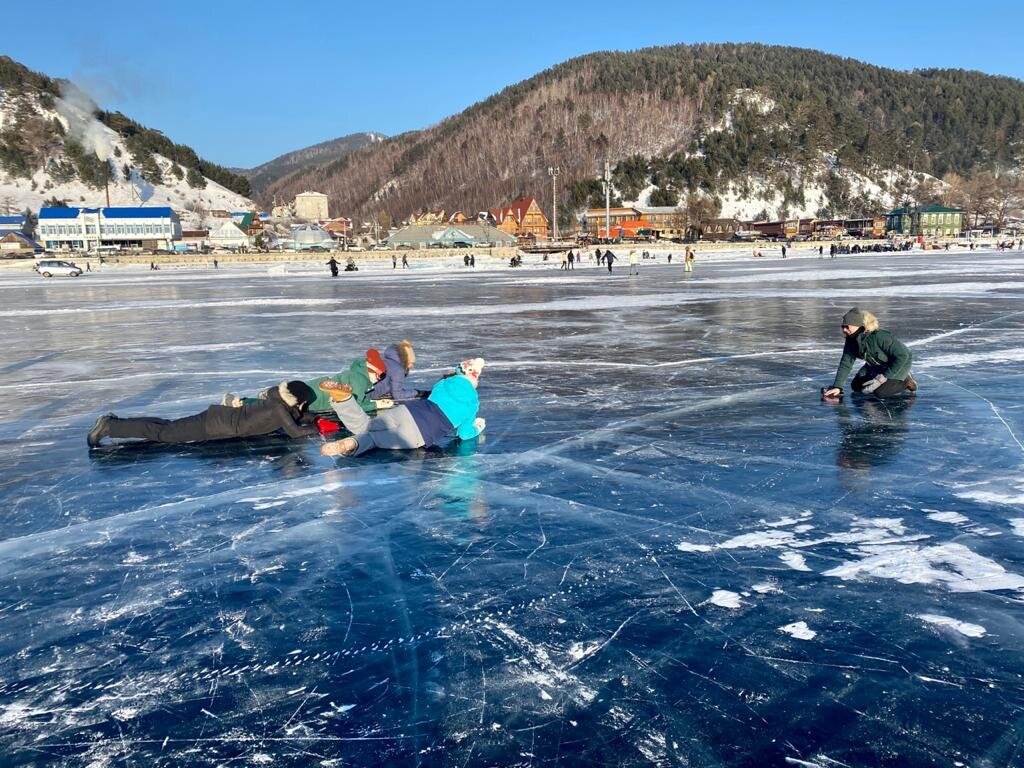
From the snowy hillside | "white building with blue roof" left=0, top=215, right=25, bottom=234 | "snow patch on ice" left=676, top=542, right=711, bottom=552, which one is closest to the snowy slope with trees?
the snowy hillside

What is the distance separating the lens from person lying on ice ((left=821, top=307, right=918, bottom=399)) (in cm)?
729

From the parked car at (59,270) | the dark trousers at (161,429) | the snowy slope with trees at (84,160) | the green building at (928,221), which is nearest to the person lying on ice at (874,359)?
the dark trousers at (161,429)

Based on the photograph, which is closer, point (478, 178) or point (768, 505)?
point (768, 505)

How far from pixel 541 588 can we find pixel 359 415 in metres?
2.72

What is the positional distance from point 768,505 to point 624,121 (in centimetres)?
16801

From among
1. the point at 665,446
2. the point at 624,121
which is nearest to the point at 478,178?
the point at 624,121

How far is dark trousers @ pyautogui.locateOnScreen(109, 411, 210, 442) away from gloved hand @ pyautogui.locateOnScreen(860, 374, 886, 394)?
5812mm

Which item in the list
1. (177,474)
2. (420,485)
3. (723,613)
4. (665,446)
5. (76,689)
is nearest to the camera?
(76,689)

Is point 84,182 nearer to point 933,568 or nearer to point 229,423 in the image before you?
point 229,423

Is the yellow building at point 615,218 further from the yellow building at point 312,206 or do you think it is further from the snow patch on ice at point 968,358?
the snow patch on ice at point 968,358

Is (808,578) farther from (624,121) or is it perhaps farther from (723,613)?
(624,121)

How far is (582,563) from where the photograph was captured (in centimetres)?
377

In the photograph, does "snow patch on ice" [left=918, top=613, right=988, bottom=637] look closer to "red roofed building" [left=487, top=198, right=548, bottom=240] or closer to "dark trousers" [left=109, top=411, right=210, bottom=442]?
"dark trousers" [left=109, top=411, right=210, bottom=442]

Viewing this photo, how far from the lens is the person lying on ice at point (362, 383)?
20.7 ft
